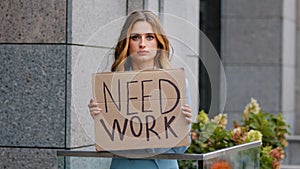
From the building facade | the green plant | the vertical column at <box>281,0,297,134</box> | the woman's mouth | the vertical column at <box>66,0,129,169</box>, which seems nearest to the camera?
the woman's mouth

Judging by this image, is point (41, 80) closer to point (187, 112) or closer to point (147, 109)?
point (147, 109)

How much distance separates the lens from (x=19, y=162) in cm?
629

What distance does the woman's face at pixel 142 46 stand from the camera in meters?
5.27

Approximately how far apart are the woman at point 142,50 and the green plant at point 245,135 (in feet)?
2.14

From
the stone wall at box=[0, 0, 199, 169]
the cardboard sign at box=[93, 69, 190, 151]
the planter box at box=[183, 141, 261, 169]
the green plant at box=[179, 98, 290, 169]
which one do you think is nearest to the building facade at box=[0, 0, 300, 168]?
the stone wall at box=[0, 0, 199, 169]

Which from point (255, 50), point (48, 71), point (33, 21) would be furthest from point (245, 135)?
point (255, 50)

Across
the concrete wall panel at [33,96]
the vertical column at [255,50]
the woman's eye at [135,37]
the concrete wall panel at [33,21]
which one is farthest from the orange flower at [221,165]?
the vertical column at [255,50]

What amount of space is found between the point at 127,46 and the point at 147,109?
467 millimetres

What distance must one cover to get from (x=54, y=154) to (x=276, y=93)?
29.8 ft

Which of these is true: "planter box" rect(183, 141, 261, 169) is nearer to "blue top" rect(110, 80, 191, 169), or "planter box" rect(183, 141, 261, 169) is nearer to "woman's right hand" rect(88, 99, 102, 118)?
"blue top" rect(110, 80, 191, 169)

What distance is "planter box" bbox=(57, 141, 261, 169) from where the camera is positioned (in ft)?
16.7

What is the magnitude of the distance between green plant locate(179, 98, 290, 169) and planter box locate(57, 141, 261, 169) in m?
0.35

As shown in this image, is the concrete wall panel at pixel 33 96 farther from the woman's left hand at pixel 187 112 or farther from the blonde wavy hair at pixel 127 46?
the woman's left hand at pixel 187 112

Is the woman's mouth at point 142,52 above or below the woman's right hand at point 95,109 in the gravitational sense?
above
